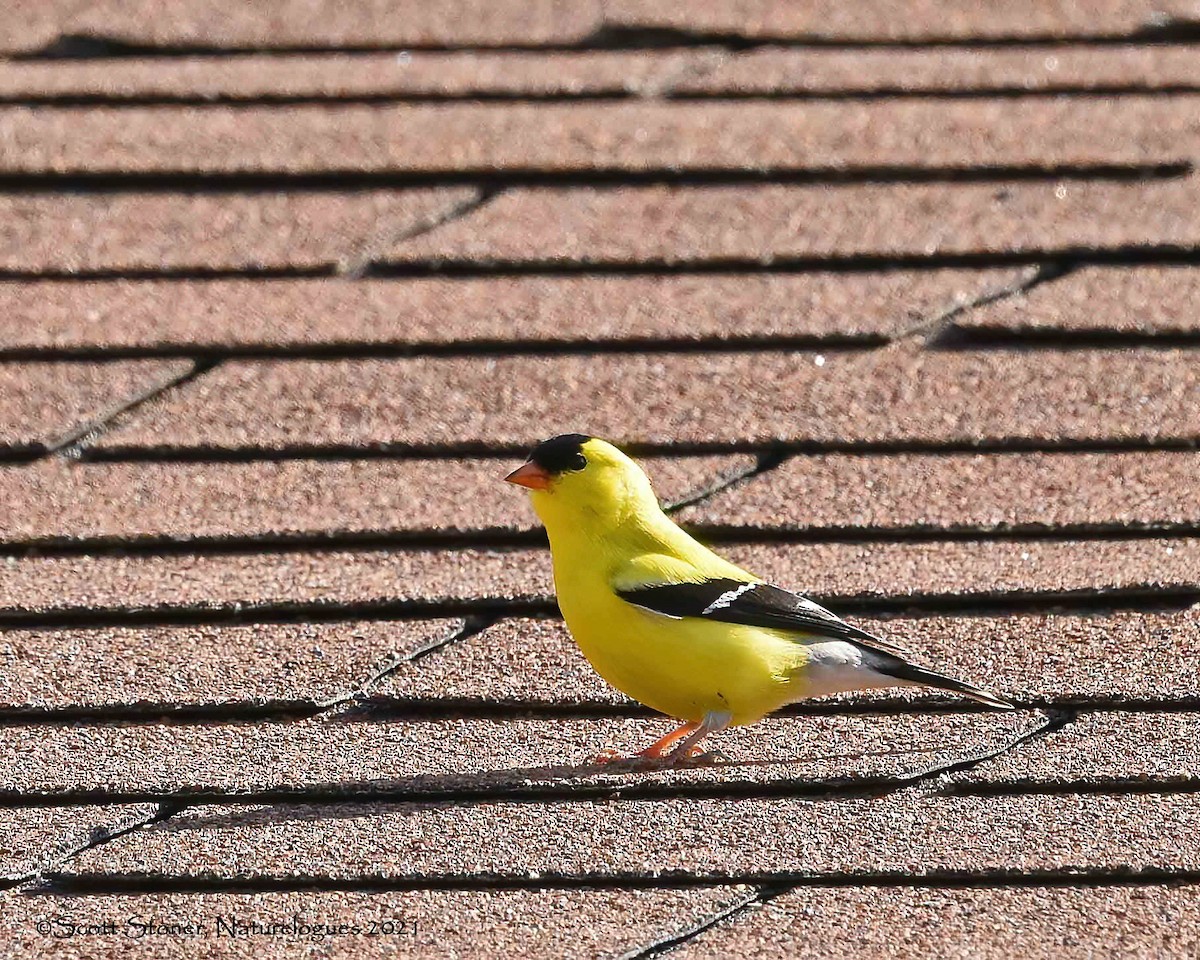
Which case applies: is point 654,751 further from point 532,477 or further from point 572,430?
point 572,430

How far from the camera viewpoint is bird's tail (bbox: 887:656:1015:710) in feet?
9.81

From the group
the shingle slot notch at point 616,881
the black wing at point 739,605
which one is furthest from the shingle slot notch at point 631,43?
the shingle slot notch at point 616,881

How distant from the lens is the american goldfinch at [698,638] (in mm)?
3064

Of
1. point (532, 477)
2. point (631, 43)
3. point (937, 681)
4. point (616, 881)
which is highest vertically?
point (631, 43)

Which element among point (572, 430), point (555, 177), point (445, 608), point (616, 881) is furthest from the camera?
point (555, 177)

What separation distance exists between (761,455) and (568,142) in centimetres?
124

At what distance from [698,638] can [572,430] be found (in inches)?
29.0

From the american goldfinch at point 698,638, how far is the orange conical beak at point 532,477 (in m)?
0.11

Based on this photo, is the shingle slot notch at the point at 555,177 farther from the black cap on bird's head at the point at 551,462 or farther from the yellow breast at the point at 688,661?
the yellow breast at the point at 688,661

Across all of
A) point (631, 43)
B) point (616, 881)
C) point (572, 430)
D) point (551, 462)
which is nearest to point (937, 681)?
point (616, 881)

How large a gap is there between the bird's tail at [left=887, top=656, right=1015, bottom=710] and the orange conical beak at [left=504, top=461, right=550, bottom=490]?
29.1 inches

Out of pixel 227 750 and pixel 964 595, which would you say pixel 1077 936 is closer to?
pixel 964 595

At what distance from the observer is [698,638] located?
10.4 ft

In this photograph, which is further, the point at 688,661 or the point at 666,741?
the point at 688,661
